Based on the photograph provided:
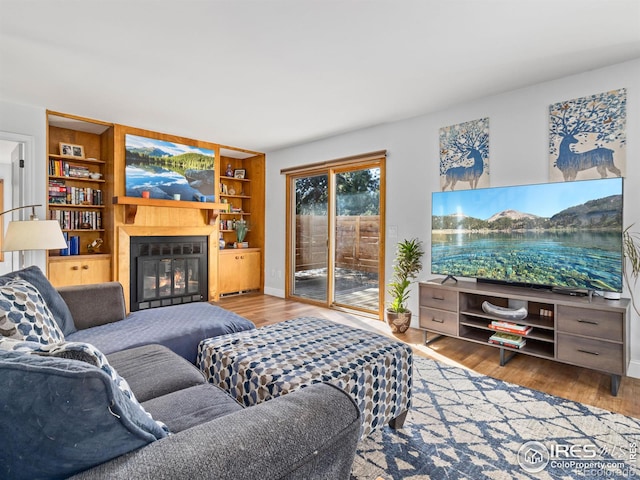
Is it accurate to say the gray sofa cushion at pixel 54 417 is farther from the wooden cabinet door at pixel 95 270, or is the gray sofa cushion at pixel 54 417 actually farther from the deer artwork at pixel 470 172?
the wooden cabinet door at pixel 95 270

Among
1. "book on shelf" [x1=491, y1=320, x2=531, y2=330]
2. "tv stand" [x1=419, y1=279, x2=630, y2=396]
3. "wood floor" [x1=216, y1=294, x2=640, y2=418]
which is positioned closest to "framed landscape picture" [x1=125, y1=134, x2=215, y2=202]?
"wood floor" [x1=216, y1=294, x2=640, y2=418]

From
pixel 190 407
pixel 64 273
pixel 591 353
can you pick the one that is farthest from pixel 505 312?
pixel 64 273

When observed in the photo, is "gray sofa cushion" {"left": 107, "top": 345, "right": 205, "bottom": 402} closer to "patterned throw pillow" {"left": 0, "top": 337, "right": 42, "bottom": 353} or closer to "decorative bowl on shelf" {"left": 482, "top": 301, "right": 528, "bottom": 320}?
"patterned throw pillow" {"left": 0, "top": 337, "right": 42, "bottom": 353}

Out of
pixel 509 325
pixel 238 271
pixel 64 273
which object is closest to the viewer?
pixel 509 325

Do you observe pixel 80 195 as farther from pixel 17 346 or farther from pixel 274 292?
pixel 17 346

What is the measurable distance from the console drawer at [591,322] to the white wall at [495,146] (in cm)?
56

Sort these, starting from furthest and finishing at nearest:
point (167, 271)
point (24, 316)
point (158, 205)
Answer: point (167, 271) < point (158, 205) < point (24, 316)

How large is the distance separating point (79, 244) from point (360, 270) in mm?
3834

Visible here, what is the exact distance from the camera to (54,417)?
633 millimetres

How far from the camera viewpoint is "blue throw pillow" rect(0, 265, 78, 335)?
1970 millimetres

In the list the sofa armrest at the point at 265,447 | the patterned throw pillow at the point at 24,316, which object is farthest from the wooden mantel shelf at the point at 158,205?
the sofa armrest at the point at 265,447

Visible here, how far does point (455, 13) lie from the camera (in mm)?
2107

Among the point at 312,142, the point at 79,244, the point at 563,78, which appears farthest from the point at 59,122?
the point at 563,78

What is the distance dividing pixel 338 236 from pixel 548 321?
2770mm
